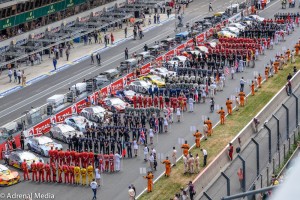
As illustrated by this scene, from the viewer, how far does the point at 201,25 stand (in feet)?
220

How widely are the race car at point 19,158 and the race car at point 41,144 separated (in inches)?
37.7

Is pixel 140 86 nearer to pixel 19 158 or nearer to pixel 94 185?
pixel 19 158

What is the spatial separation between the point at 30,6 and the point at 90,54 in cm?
956

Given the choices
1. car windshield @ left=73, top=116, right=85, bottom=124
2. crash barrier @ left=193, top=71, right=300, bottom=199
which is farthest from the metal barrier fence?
car windshield @ left=73, top=116, right=85, bottom=124

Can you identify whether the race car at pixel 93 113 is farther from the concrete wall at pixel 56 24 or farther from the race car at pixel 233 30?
the race car at pixel 233 30

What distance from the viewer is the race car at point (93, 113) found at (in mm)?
38781

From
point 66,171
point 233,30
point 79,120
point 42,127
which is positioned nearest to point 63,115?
point 79,120

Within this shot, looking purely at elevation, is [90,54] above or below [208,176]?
below

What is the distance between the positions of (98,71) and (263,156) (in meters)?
32.8

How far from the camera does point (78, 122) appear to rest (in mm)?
37219

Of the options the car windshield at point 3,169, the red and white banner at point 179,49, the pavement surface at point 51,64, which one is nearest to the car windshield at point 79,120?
the car windshield at point 3,169

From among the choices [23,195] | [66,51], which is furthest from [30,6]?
[23,195]

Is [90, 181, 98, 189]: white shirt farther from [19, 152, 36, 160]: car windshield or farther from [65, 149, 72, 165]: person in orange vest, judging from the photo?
[19, 152, 36, 160]: car windshield

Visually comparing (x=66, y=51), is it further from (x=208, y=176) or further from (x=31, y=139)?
(x=208, y=176)
